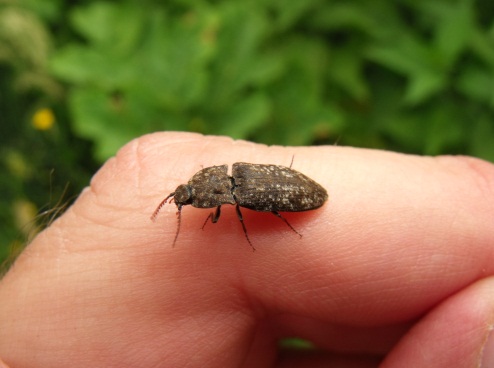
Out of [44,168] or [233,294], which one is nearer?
[233,294]

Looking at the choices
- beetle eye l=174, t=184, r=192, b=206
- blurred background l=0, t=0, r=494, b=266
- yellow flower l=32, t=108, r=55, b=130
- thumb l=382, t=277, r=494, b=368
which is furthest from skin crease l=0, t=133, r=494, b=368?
yellow flower l=32, t=108, r=55, b=130

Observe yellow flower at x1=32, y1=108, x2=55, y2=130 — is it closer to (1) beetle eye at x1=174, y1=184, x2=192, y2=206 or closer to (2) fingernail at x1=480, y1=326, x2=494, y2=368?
(1) beetle eye at x1=174, y1=184, x2=192, y2=206

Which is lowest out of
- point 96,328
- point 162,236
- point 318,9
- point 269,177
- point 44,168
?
point 44,168

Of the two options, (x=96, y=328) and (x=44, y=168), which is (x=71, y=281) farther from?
(x=44, y=168)

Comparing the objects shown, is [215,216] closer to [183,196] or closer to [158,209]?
[183,196]

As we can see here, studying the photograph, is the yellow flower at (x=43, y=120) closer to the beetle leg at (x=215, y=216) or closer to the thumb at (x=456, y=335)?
the beetle leg at (x=215, y=216)

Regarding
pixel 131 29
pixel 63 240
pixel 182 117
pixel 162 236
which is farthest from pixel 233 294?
pixel 131 29
